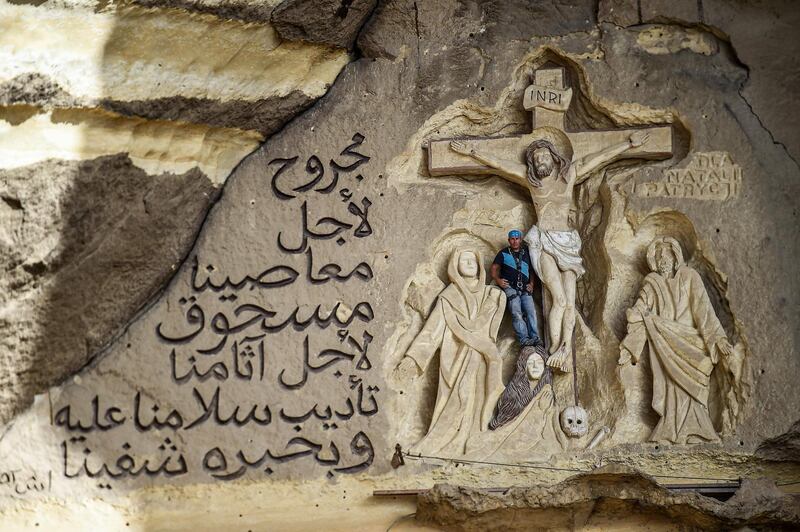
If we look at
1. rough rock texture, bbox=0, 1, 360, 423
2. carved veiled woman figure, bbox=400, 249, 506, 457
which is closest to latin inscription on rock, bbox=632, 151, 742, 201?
carved veiled woman figure, bbox=400, 249, 506, 457

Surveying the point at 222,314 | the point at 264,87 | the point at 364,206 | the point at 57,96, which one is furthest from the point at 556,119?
the point at 57,96

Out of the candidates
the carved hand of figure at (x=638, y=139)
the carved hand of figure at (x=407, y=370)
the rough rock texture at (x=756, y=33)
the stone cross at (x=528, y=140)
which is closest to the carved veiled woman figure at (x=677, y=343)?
the carved hand of figure at (x=638, y=139)

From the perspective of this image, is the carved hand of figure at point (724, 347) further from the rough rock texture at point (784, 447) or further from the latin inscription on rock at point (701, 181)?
the latin inscription on rock at point (701, 181)

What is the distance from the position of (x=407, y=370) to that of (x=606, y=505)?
1323 millimetres

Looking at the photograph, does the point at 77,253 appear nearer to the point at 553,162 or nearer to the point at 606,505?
the point at 553,162

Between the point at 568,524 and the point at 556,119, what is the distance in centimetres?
234

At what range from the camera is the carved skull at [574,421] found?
6.69 meters

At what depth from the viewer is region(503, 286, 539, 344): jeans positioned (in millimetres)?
6797

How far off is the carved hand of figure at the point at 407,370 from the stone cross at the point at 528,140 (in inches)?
44.8

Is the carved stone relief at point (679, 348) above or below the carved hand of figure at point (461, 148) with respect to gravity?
below

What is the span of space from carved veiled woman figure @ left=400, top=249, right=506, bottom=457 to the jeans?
5 centimetres

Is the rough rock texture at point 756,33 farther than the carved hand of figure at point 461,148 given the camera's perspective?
No

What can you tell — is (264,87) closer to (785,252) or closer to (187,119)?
(187,119)

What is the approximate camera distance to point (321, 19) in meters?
7.00
